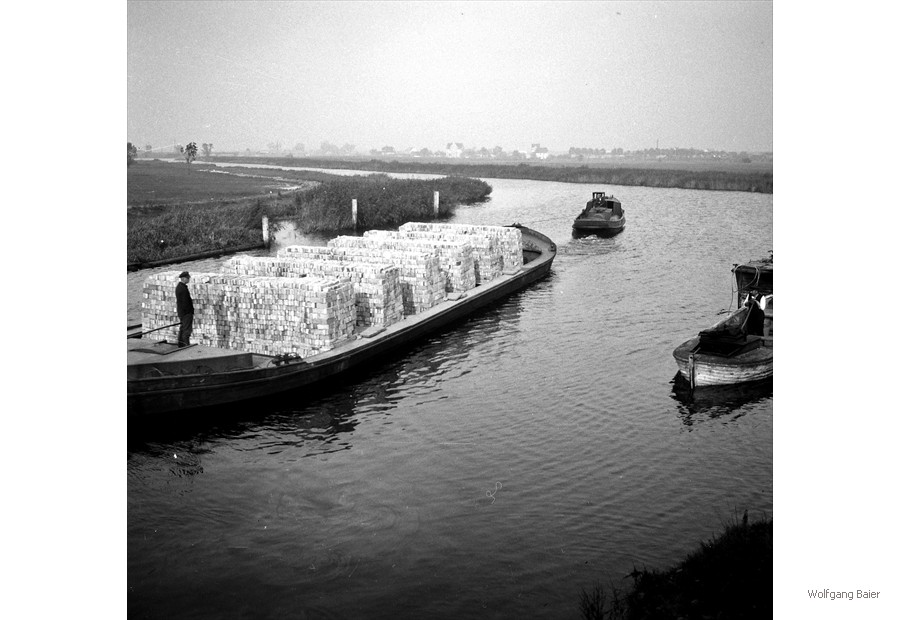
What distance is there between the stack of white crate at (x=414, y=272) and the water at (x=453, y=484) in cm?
95

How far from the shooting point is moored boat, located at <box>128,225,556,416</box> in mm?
13883

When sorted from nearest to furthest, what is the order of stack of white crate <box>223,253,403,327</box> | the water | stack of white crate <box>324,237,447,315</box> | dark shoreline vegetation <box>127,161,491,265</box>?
1. the water
2. stack of white crate <box>223,253,403,327</box>
3. stack of white crate <box>324,237,447,315</box>
4. dark shoreline vegetation <box>127,161,491,265</box>

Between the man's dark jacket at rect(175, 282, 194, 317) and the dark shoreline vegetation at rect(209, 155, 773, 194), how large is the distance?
16.6 metres

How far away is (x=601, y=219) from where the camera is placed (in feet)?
124

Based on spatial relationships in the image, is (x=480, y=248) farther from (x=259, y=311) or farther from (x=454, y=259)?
(x=259, y=311)

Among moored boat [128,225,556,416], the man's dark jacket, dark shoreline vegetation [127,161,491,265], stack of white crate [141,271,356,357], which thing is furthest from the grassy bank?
the man's dark jacket

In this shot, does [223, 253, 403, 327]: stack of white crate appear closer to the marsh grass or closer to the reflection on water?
the reflection on water

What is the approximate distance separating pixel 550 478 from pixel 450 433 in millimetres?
2325

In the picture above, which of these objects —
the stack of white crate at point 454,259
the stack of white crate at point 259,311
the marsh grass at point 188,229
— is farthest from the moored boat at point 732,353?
the marsh grass at point 188,229

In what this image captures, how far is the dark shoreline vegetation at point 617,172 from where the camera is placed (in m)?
43.8

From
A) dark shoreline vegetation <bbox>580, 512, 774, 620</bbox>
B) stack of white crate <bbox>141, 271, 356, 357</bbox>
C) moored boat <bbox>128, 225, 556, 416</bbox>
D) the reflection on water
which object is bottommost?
dark shoreline vegetation <bbox>580, 512, 774, 620</bbox>

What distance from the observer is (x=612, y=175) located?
67000 mm
